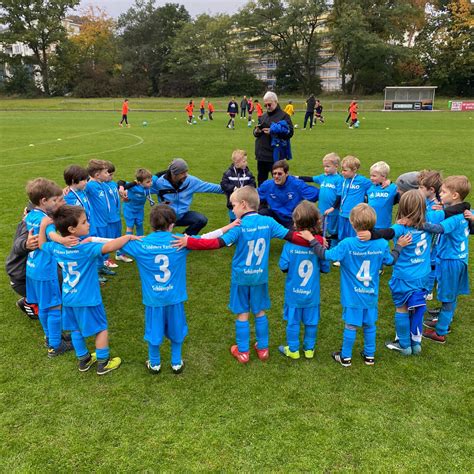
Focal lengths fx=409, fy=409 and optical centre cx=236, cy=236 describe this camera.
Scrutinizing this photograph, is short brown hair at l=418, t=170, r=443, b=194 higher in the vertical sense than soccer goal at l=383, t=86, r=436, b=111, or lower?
lower

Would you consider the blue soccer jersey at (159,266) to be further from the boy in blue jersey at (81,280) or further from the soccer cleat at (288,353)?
the soccer cleat at (288,353)

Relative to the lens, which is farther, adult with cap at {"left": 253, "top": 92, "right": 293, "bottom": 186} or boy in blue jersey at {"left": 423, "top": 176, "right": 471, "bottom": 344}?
adult with cap at {"left": 253, "top": 92, "right": 293, "bottom": 186}

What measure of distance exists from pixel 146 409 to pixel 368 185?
4623 millimetres

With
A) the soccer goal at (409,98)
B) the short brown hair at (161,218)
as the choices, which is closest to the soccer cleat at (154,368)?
the short brown hair at (161,218)

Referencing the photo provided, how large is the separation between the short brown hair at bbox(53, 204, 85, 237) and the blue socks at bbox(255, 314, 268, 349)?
212cm

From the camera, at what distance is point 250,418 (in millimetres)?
3672

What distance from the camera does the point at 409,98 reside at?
4238cm

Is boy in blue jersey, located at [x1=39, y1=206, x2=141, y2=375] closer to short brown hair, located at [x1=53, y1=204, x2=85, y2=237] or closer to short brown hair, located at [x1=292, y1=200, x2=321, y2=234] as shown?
short brown hair, located at [x1=53, y1=204, x2=85, y2=237]

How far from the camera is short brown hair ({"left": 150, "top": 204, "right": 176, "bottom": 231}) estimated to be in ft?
12.5

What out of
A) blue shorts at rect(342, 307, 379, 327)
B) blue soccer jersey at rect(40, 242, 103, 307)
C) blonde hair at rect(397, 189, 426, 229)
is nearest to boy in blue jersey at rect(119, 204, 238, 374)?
blue soccer jersey at rect(40, 242, 103, 307)

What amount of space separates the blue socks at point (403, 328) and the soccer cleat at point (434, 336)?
477mm

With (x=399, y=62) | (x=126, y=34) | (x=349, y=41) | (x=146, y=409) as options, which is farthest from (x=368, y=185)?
(x=126, y=34)

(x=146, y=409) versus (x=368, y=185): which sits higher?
(x=368, y=185)

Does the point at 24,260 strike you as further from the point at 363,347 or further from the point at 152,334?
the point at 363,347
